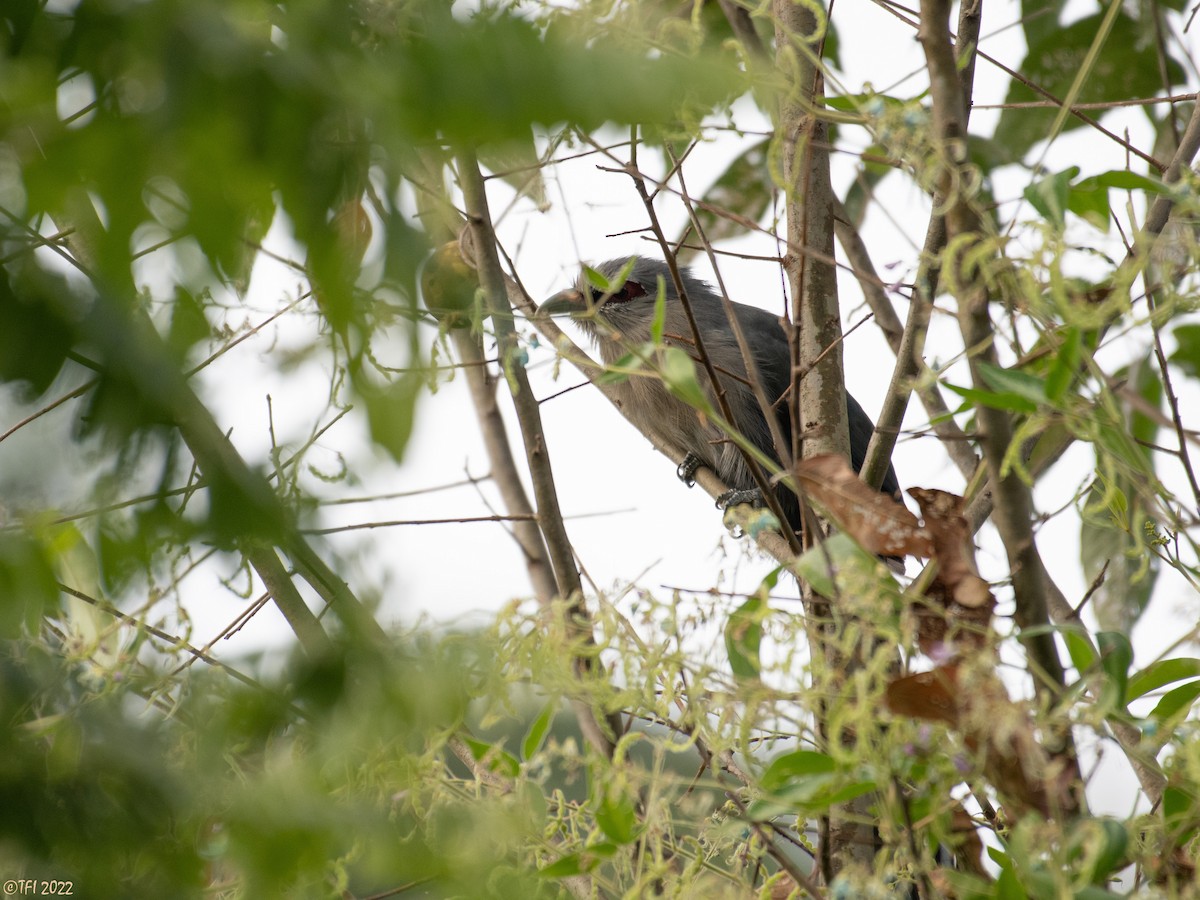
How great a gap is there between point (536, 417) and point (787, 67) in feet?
3.47

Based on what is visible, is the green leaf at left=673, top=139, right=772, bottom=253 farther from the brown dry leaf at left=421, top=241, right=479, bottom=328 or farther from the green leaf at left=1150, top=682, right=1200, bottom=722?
the green leaf at left=1150, top=682, right=1200, bottom=722

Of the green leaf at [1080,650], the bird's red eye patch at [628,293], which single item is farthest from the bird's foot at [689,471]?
the green leaf at [1080,650]

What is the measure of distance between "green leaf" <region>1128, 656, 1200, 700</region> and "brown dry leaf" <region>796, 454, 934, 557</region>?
0.35 meters

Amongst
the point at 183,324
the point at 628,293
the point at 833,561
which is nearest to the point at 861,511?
the point at 833,561

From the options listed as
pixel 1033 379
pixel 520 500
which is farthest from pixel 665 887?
pixel 520 500

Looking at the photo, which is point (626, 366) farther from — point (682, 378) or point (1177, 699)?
point (1177, 699)

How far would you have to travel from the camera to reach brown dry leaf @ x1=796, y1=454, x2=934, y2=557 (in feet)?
3.73

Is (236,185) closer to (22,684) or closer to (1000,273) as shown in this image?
(22,684)

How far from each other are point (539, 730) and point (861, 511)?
0.43 meters

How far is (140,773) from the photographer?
0.76 metres

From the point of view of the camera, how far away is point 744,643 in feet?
4.01

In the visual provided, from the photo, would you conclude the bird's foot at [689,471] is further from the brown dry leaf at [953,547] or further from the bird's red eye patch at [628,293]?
the brown dry leaf at [953,547]

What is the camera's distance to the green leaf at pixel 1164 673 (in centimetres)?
129

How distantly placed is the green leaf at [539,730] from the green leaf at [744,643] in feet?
0.65
